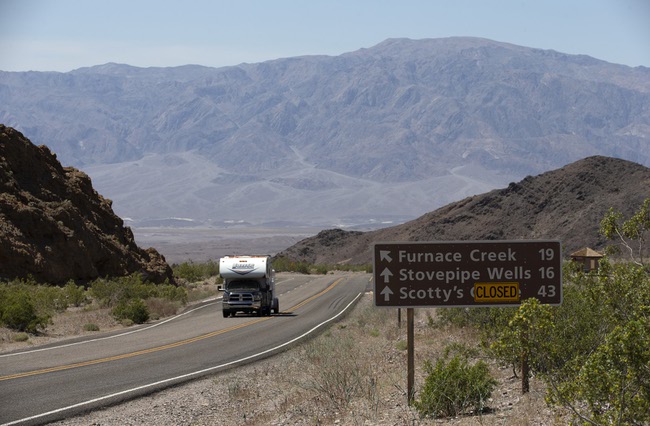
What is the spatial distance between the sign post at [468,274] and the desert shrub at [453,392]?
0.71 m

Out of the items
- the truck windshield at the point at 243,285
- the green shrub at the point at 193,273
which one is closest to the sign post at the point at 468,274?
the truck windshield at the point at 243,285

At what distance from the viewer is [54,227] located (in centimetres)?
4469

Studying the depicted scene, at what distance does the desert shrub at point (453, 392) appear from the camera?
1183 cm

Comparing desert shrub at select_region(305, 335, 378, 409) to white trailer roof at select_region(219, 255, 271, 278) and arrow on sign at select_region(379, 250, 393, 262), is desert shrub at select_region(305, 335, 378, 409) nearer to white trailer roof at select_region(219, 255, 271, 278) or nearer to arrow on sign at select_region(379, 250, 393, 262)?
arrow on sign at select_region(379, 250, 393, 262)

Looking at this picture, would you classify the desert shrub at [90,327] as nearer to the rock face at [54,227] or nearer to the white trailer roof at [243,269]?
the white trailer roof at [243,269]

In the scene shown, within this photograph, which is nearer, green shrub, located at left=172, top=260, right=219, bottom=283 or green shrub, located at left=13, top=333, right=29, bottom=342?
green shrub, located at left=13, top=333, right=29, bottom=342

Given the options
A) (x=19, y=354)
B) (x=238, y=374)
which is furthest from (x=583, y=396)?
(x=19, y=354)

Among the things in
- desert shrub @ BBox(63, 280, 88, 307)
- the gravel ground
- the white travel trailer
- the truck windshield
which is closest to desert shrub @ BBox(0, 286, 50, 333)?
the gravel ground

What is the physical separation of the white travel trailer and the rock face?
1178cm

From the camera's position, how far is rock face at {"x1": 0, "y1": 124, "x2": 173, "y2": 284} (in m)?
42.3

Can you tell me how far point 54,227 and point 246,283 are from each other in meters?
14.7

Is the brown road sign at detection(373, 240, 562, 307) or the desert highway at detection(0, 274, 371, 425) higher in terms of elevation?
the brown road sign at detection(373, 240, 562, 307)

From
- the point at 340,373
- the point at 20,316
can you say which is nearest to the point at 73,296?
the point at 20,316

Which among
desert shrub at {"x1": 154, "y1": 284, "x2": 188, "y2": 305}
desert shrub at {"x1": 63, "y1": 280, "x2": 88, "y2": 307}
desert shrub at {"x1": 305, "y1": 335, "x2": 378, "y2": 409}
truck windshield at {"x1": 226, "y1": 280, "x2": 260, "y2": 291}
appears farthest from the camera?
desert shrub at {"x1": 154, "y1": 284, "x2": 188, "y2": 305}
